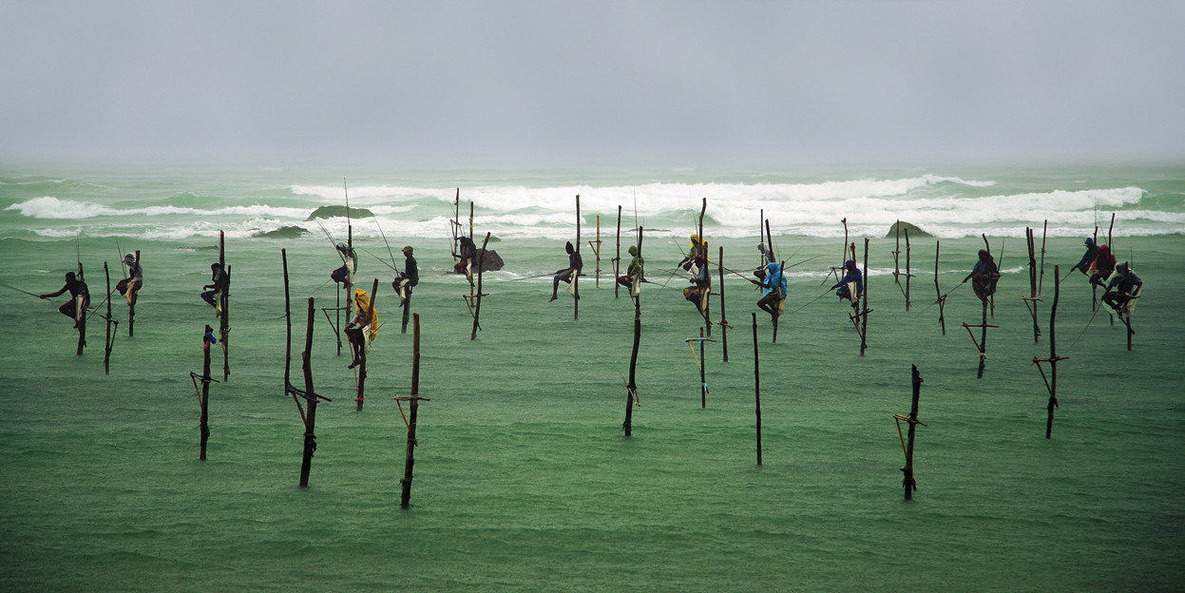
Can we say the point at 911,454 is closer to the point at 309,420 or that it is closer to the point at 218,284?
the point at 309,420

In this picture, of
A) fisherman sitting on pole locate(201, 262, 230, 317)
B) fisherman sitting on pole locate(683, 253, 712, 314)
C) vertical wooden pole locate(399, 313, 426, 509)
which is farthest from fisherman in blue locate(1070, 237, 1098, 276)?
fisherman sitting on pole locate(201, 262, 230, 317)

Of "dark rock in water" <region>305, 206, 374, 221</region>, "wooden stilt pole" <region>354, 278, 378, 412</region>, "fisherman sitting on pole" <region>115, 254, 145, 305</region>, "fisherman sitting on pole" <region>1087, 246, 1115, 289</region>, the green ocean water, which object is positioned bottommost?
Answer: the green ocean water

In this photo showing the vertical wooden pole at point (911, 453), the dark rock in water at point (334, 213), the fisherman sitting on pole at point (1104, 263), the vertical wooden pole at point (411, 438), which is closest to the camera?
the vertical wooden pole at point (411, 438)

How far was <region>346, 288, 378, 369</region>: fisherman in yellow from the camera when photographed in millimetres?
10906

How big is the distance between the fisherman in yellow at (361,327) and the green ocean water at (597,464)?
785mm

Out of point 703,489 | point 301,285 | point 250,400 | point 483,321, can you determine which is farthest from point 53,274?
point 703,489

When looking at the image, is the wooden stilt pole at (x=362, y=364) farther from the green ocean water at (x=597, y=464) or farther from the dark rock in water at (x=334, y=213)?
the dark rock in water at (x=334, y=213)

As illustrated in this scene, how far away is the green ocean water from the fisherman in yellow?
2.57ft

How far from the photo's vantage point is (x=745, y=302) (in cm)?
1967

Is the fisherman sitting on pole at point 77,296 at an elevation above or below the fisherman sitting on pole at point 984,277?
below

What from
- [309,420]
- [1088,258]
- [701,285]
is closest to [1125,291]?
[1088,258]

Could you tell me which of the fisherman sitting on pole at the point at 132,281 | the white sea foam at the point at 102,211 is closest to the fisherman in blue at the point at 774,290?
the fisherman sitting on pole at the point at 132,281

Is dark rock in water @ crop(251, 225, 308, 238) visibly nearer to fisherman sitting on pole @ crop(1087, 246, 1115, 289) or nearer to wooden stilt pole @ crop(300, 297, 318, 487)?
fisherman sitting on pole @ crop(1087, 246, 1115, 289)

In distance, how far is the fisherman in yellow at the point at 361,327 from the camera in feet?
35.8
